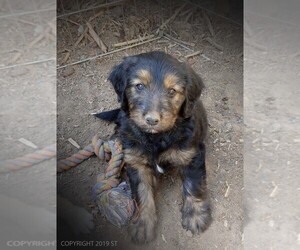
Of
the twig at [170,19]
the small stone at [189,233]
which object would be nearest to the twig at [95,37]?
the twig at [170,19]

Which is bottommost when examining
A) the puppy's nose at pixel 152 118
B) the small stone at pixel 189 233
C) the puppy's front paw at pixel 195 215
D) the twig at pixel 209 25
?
the small stone at pixel 189 233

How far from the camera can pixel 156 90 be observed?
2.76m

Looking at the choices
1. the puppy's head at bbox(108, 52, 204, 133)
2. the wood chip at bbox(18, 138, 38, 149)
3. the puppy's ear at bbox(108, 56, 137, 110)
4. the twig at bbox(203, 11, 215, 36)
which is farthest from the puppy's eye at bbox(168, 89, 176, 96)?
the twig at bbox(203, 11, 215, 36)

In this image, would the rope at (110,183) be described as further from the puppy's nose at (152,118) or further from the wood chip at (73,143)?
the puppy's nose at (152,118)

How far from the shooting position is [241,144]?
3.61 metres

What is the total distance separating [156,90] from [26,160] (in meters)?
1.14

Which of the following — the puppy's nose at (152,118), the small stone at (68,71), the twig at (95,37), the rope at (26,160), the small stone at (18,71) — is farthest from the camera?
the twig at (95,37)

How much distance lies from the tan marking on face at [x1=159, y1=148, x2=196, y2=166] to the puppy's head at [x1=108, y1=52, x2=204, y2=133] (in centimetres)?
22

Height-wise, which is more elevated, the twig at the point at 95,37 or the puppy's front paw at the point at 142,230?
the twig at the point at 95,37

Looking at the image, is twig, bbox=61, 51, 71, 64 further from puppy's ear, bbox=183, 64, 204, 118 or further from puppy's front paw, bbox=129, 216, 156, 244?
puppy's front paw, bbox=129, 216, 156, 244

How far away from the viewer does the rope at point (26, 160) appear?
326 centimetres

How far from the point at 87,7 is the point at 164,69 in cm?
208

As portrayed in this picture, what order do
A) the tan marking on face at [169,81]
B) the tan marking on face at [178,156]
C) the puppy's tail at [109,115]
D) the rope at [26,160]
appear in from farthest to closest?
the puppy's tail at [109,115] < the rope at [26,160] < the tan marking on face at [178,156] < the tan marking on face at [169,81]

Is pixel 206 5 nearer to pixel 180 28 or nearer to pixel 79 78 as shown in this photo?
pixel 180 28
